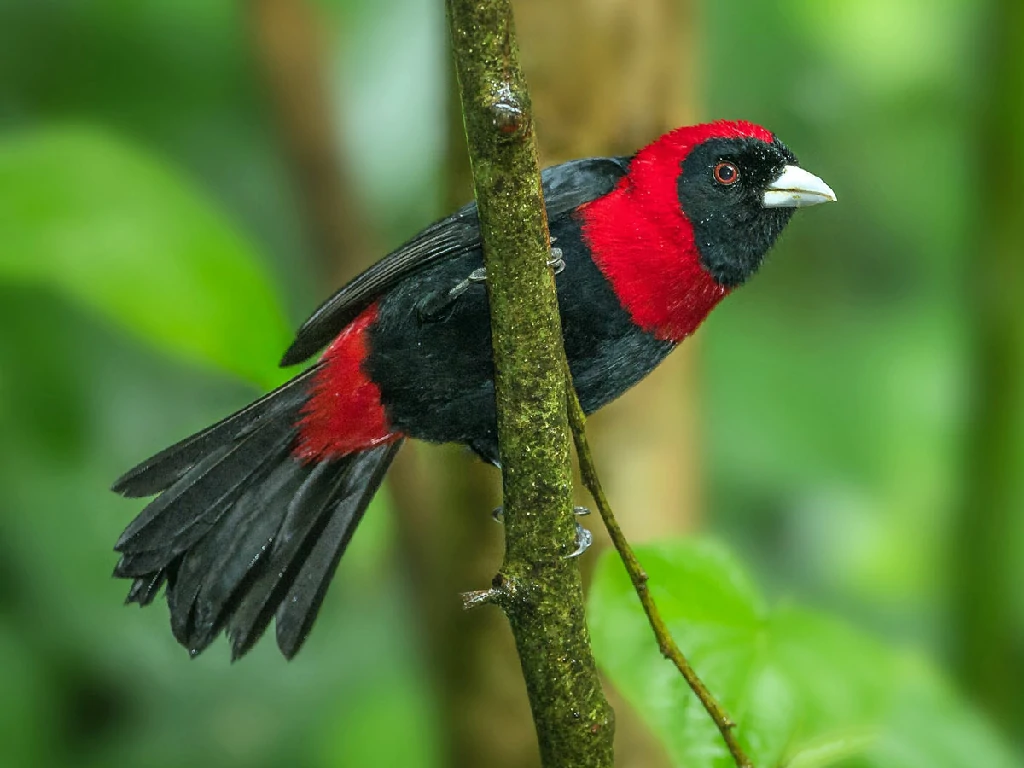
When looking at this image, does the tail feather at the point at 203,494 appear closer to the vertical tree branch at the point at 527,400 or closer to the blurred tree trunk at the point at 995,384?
the vertical tree branch at the point at 527,400

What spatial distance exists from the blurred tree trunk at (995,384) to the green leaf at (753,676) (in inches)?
54.3

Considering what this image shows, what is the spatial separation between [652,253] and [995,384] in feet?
5.01

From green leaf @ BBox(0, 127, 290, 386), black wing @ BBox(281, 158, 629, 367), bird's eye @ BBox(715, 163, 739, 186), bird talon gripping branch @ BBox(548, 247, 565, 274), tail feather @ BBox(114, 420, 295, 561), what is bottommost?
tail feather @ BBox(114, 420, 295, 561)

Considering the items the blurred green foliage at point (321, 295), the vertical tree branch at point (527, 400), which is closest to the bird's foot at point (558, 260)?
the vertical tree branch at point (527, 400)

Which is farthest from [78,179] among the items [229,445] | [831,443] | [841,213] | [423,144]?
[841,213]

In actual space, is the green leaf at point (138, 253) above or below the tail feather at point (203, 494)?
above

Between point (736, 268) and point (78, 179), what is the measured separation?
1.20 m

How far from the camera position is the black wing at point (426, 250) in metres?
2.12

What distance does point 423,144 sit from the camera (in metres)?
4.01

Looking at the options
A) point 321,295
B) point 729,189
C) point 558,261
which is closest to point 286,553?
point 558,261

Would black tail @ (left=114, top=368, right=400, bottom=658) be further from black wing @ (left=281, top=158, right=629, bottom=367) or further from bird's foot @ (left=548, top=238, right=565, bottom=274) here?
bird's foot @ (left=548, top=238, right=565, bottom=274)

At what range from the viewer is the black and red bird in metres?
2.18

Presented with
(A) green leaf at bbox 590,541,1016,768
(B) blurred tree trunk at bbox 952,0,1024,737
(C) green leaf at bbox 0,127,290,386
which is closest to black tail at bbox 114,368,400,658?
(C) green leaf at bbox 0,127,290,386

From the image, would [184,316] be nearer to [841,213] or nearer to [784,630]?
[784,630]
